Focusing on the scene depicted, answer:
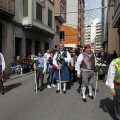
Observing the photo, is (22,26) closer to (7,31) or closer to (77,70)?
(7,31)

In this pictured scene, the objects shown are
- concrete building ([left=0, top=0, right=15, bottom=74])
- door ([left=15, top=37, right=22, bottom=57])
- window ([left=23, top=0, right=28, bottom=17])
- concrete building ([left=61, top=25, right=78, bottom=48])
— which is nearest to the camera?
concrete building ([left=0, top=0, right=15, bottom=74])

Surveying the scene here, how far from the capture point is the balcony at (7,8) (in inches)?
Answer: 633

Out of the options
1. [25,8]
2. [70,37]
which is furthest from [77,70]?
[70,37]

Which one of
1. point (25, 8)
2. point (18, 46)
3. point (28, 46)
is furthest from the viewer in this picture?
point (28, 46)

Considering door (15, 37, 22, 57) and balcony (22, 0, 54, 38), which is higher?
balcony (22, 0, 54, 38)

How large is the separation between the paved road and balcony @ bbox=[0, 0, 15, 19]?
8146mm

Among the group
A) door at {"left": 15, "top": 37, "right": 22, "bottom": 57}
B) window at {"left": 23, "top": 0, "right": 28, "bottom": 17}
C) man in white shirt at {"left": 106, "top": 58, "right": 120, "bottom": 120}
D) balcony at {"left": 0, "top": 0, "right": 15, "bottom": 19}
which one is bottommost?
man in white shirt at {"left": 106, "top": 58, "right": 120, "bottom": 120}

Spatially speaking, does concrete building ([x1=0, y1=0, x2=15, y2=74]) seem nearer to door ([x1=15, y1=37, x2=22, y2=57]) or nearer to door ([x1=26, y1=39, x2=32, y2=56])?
door ([x1=15, y1=37, x2=22, y2=57])

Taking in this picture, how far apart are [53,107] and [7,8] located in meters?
11.3

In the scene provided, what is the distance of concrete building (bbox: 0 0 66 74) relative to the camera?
57.4 ft

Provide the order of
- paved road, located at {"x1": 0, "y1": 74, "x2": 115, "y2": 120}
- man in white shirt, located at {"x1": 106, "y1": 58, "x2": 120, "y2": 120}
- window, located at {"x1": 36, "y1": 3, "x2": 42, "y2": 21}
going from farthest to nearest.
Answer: window, located at {"x1": 36, "y1": 3, "x2": 42, "y2": 21} < paved road, located at {"x1": 0, "y1": 74, "x2": 115, "y2": 120} < man in white shirt, located at {"x1": 106, "y1": 58, "x2": 120, "y2": 120}

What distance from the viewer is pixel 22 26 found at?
68.9ft

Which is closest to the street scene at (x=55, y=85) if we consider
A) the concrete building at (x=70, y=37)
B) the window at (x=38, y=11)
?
the window at (x=38, y=11)

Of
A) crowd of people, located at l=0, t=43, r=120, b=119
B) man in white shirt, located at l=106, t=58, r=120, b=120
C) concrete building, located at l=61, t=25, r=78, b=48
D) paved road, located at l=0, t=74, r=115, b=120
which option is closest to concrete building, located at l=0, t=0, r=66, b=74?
crowd of people, located at l=0, t=43, r=120, b=119
